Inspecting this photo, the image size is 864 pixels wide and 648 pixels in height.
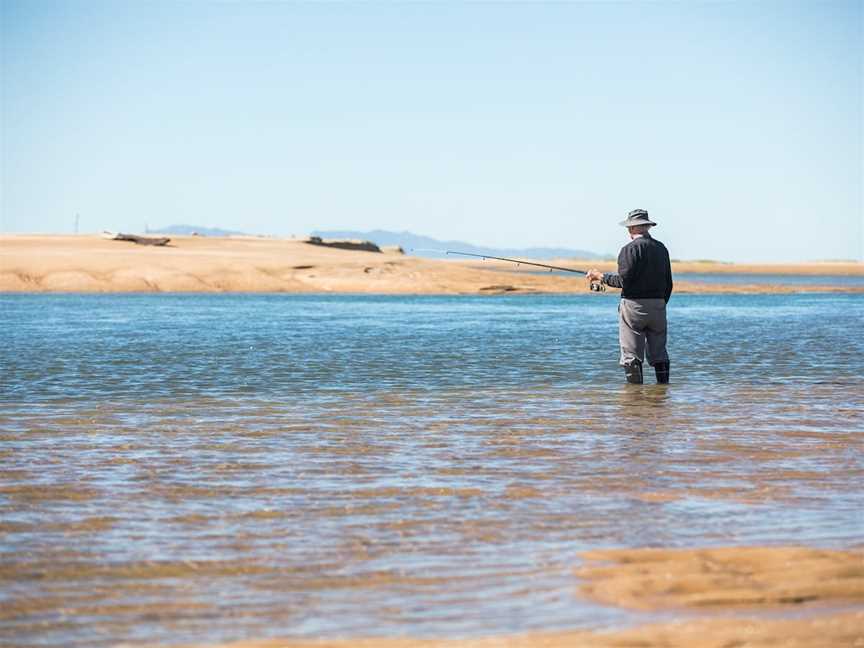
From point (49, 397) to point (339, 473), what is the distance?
16.2 feet

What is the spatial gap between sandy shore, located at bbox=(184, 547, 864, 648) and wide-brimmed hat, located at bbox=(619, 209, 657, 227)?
6.90 meters

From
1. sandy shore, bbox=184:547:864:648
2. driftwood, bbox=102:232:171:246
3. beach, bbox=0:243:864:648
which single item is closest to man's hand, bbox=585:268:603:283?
beach, bbox=0:243:864:648

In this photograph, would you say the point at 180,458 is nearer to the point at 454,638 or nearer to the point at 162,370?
the point at 454,638

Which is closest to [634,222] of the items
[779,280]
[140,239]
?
[140,239]

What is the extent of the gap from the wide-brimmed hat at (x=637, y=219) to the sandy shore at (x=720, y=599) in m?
6.90

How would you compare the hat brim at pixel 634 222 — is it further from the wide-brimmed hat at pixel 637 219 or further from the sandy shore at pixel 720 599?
the sandy shore at pixel 720 599

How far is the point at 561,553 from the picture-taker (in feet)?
16.0

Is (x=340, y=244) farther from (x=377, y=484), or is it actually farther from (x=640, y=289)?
(x=377, y=484)

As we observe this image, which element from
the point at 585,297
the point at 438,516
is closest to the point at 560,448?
the point at 438,516

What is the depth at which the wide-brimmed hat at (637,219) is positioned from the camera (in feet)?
37.8

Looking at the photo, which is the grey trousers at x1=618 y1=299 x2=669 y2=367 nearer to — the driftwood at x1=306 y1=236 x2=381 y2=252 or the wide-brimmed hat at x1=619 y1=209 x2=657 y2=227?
the wide-brimmed hat at x1=619 y1=209 x2=657 y2=227

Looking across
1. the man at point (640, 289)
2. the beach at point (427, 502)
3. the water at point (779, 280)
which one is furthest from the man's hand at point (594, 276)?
the water at point (779, 280)

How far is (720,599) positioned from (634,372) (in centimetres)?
769

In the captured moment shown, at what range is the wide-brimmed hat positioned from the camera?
11.5 meters
